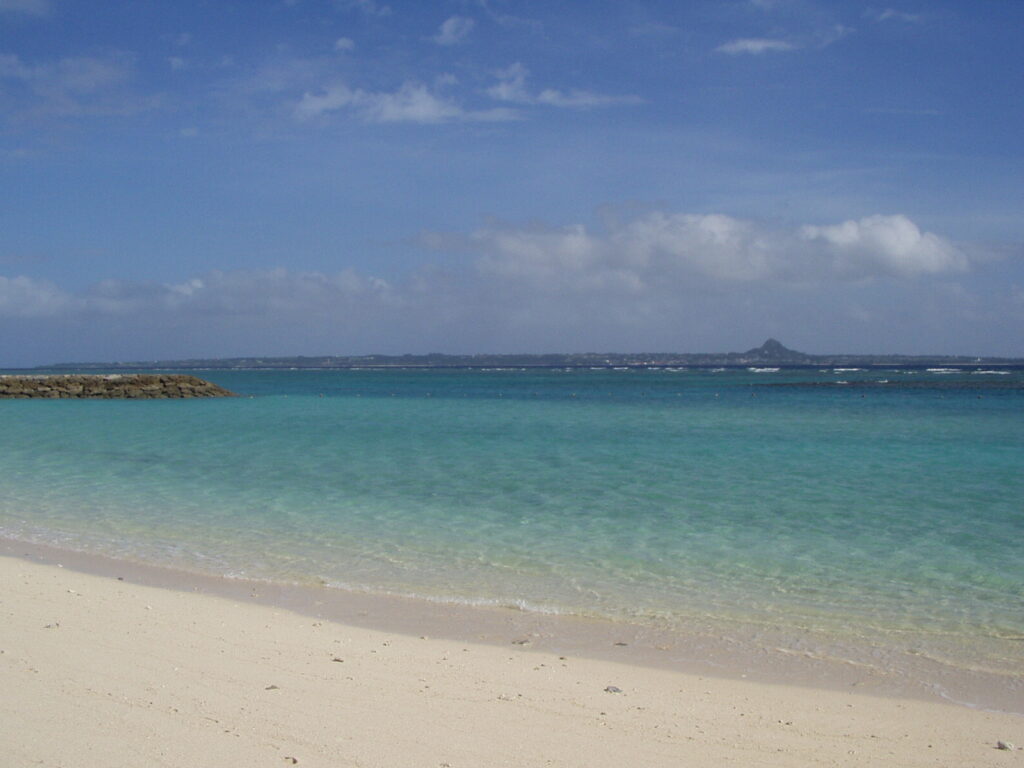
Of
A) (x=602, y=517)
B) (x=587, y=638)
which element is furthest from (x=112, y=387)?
(x=587, y=638)

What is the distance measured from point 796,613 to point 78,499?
1145 cm

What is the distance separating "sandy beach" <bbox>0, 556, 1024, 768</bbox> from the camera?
4.40 metres

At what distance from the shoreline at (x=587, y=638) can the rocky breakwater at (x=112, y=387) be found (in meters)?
45.3

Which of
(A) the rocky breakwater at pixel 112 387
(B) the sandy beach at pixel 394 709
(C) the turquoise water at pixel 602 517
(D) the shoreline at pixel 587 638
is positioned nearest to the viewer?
(B) the sandy beach at pixel 394 709

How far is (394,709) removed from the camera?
16.6 ft

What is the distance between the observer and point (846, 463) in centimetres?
1809

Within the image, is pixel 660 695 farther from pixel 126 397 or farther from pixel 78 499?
pixel 126 397

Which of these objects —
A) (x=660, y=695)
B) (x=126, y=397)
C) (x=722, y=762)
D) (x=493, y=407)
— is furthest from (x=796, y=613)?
(x=126, y=397)

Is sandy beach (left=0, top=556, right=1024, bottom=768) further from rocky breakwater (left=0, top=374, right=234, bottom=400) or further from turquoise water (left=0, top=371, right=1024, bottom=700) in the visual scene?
rocky breakwater (left=0, top=374, right=234, bottom=400)

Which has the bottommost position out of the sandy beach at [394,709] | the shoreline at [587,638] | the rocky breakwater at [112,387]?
the shoreline at [587,638]

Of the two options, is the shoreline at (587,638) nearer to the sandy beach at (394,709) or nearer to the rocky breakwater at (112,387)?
the sandy beach at (394,709)

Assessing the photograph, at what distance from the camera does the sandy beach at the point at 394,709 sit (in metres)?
4.40

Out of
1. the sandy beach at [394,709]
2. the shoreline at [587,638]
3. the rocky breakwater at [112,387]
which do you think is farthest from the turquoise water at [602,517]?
the rocky breakwater at [112,387]

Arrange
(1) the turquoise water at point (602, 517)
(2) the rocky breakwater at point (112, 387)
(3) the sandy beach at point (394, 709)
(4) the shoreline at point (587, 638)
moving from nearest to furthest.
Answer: (3) the sandy beach at point (394, 709) < (4) the shoreline at point (587, 638) < (1) the turquoise water at point (602, 517) < (2) the rocky breakwater at point (112, 387)
